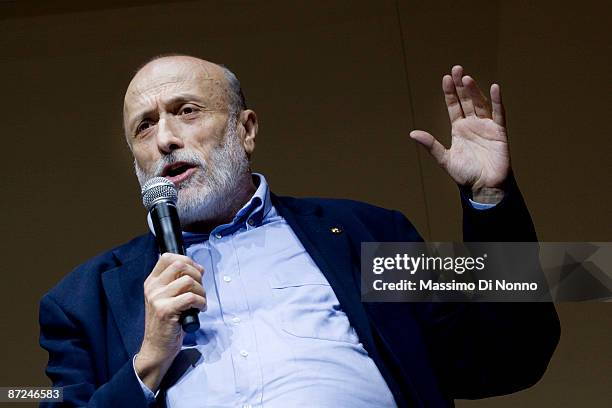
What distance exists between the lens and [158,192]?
2.24m

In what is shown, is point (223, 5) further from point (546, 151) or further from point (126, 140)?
point (546, 151)

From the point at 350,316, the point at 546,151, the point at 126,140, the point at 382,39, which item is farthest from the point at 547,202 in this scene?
the point at 126,140

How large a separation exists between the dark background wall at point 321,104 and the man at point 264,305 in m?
0.29

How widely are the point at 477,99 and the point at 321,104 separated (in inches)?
25.9

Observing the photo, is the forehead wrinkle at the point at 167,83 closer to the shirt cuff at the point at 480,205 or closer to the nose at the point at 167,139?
the nose at the point at 167,139

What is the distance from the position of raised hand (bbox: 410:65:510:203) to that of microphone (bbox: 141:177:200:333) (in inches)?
20.3

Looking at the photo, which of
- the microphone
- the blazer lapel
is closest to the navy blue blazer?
the blazer lapel

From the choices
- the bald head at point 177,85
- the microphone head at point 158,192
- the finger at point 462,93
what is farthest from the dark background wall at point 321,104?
the microphone head at point 158,192

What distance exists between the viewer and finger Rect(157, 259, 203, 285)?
212cm

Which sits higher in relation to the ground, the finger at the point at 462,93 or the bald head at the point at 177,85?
the bald head at the point at 177,85

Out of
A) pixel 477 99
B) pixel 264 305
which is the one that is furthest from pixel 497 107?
pixel 264 305

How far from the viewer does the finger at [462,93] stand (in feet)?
8.11

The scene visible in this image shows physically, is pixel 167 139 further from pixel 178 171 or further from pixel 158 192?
pixel 158 192

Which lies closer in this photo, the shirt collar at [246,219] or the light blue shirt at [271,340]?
the light blue shirt at [271,340]
